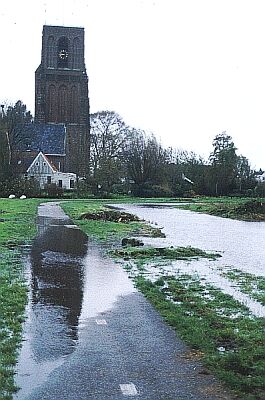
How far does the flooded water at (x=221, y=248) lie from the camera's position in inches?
484

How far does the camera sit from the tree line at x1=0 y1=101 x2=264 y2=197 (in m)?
72.5

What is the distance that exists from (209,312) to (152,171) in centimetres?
6829

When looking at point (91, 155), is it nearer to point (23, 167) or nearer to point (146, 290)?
point (23, 167)

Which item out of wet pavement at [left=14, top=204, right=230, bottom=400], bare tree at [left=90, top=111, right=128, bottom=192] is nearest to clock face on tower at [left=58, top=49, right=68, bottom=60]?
bare tree at [left=90, top=111, right=128, bottom=192]

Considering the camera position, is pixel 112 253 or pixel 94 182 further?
pixel 94 182

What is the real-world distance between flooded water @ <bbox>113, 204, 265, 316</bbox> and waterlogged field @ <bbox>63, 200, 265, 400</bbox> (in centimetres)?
15

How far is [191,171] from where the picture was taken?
261ft

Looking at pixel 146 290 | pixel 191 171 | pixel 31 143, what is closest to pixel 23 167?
pixel 31 143

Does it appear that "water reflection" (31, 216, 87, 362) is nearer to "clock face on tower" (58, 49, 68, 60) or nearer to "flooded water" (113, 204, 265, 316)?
"flooded water" (113, 204, 265, 316)

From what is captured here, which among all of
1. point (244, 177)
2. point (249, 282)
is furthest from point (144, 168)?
point (249, 282)

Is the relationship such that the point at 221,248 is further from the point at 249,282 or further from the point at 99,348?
the point at 99,348

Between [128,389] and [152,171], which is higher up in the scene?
[152,171]

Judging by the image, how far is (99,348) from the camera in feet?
23.6

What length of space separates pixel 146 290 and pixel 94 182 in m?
61.7
